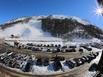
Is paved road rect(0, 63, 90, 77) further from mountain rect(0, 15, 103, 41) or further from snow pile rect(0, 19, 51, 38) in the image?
snow pile rect(0, 19, 51, 38)

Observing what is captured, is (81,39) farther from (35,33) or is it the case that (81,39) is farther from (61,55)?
(61,55)

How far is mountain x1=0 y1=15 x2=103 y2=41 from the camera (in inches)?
Result: 2215

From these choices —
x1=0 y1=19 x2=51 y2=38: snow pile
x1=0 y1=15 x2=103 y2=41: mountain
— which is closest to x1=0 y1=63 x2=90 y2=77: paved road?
x1=0 y1=15 x2=103 y2=41: mountain

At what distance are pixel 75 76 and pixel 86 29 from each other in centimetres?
3885

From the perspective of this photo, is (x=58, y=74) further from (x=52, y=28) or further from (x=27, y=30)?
(x=52, y=28)

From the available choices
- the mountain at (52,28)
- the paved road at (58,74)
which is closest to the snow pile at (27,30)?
the mountain at (52,28)

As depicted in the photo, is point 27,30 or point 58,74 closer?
point 58,74

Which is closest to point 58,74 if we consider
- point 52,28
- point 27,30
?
point 27,30

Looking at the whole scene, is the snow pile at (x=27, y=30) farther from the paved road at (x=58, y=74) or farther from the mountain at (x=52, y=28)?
the paved road at (x=58, y=74)

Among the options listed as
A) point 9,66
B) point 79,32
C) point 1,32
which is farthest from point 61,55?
point 1,32

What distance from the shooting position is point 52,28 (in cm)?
6262

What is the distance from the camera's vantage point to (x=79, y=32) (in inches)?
2227

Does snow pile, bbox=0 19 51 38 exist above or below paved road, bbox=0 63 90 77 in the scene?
above

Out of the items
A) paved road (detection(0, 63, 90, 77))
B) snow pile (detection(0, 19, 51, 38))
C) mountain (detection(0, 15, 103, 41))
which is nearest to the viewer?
paved road (detection(0, 63, 90, 77))
